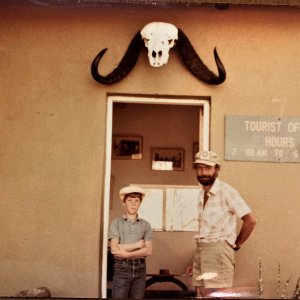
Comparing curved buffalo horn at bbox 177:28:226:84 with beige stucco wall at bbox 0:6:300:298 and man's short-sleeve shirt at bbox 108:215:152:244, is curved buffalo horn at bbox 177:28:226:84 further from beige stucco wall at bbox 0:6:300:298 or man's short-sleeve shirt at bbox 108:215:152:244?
man's short-sleeve shirt at bbox 108:215:152:244

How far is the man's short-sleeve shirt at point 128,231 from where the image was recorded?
6578 mm

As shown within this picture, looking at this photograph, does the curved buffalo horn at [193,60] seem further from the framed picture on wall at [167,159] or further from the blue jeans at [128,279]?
the framed picture on wall at [167,159]

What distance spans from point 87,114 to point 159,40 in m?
1.07

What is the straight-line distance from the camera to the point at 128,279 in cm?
643

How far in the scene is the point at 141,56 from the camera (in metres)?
7.31

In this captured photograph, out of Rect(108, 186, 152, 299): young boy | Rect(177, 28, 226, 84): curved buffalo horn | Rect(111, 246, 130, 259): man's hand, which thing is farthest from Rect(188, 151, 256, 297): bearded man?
Rect(177, 28, 226, 84): curved buffalo horn

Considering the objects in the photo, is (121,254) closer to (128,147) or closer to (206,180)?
(206,180)

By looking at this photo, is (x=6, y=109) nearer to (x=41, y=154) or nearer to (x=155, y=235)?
(x=41, y=154)

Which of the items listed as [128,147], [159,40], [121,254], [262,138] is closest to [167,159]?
[128,147]

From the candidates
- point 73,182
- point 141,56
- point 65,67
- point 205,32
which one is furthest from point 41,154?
point 205,32

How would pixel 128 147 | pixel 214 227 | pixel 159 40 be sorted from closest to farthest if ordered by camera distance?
pixel 214 227, pixel 159 40, pixel 128 147

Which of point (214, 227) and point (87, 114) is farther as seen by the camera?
point (87, 114)

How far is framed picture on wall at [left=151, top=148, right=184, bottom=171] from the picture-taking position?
991 cm

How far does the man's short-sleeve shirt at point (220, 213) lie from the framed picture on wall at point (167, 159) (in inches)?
131
